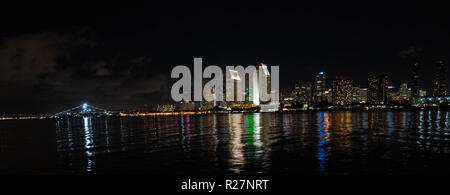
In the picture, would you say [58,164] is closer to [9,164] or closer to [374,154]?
[9,164]

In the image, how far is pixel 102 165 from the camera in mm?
19000

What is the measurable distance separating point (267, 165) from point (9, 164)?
1889cm

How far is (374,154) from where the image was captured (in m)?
20.0
